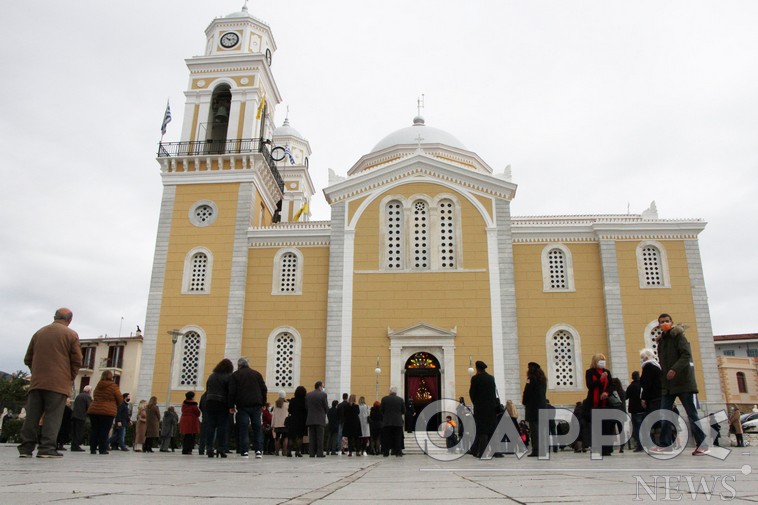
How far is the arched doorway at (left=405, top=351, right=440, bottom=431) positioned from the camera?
21.5 meters

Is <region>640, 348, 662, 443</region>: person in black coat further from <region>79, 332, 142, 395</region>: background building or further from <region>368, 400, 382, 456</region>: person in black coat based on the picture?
<region>79, 332, 142, 395</region>: background building

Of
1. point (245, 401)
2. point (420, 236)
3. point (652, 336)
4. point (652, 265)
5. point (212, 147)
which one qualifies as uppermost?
point (212, 147)

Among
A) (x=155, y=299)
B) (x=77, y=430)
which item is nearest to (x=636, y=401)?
(x=77, y=430)

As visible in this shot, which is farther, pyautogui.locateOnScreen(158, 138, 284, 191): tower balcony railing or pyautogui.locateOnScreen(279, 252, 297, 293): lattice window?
pyautogui.locateOnScreen(158, 138, 284, 191): tower balcony railing

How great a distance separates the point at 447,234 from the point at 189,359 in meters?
11.0

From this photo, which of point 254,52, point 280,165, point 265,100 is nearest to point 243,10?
point 254,52

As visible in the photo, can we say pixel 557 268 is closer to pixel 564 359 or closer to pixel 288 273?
pixel 564 359

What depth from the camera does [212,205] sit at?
24922 millimetres

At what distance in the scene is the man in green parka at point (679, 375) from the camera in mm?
7656

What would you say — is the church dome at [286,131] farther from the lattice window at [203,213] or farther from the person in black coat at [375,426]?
the person in black coat at [375,426]

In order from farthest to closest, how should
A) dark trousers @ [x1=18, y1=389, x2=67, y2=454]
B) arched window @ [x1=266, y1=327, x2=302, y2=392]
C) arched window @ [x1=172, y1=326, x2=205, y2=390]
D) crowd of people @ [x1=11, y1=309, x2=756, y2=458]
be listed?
arched window @ [x1=172, y1=326, x2=205, y2=390]
arched window @ [x1=266, y1=327, x2=302, y2=392]
crowd of people @ [x1=11, y1=309, x2=756, y2=458]
dark trousers @ [x1=18, y1=389, x2=67, y2=454]

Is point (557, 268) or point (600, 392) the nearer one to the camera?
point (600, 392)

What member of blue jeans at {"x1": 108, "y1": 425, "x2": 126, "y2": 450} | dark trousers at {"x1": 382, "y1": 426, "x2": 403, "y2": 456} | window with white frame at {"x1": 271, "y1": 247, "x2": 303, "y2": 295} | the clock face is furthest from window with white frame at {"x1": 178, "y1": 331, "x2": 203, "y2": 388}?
the clock face

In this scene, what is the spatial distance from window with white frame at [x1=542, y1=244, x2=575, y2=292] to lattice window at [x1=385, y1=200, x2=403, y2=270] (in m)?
5.55
